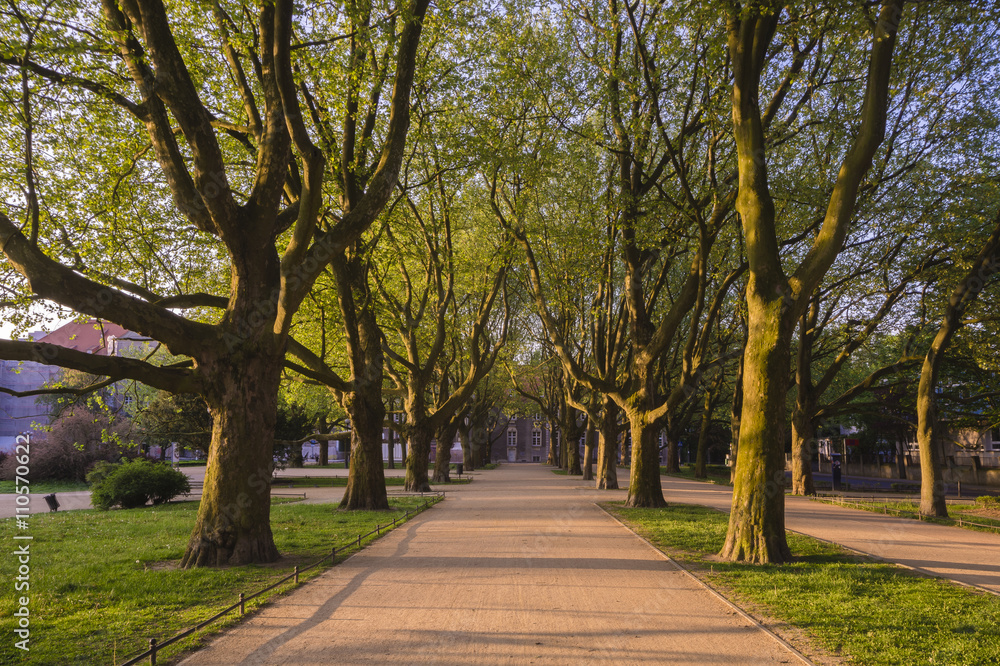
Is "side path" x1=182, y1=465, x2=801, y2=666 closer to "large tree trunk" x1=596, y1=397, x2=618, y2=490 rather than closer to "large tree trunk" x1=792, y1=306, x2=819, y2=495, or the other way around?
"large tree trunk" x1=596, y1=397, x2=618, y2=490

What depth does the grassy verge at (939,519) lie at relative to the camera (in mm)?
15000

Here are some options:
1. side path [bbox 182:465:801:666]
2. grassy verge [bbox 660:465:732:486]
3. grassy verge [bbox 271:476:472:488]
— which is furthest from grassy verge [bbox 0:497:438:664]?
→ grassy verge [bbox 660:465:732:486]

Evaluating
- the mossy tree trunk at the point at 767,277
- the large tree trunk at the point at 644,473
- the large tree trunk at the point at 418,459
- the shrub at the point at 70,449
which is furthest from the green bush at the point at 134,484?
the mossy tree trunk at the point at 767,277

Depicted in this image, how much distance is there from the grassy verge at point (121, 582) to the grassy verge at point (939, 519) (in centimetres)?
1412

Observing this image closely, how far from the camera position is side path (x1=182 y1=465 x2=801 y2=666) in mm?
5234

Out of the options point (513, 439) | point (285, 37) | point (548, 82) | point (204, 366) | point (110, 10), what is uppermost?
point (548, 82)

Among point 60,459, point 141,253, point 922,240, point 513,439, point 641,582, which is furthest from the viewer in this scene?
point 513,439

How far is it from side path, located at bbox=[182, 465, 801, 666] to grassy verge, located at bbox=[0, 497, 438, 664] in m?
0.71

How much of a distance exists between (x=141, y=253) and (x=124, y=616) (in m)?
9.79

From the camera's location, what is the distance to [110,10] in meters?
9.00

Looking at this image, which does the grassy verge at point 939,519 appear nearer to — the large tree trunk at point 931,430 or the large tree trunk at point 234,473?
the large tree trunk at point 931,430

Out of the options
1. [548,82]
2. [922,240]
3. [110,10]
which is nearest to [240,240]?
[110,10]

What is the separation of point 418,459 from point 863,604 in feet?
59.7

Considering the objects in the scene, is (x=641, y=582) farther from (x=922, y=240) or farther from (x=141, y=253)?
(x=922, y=240)
